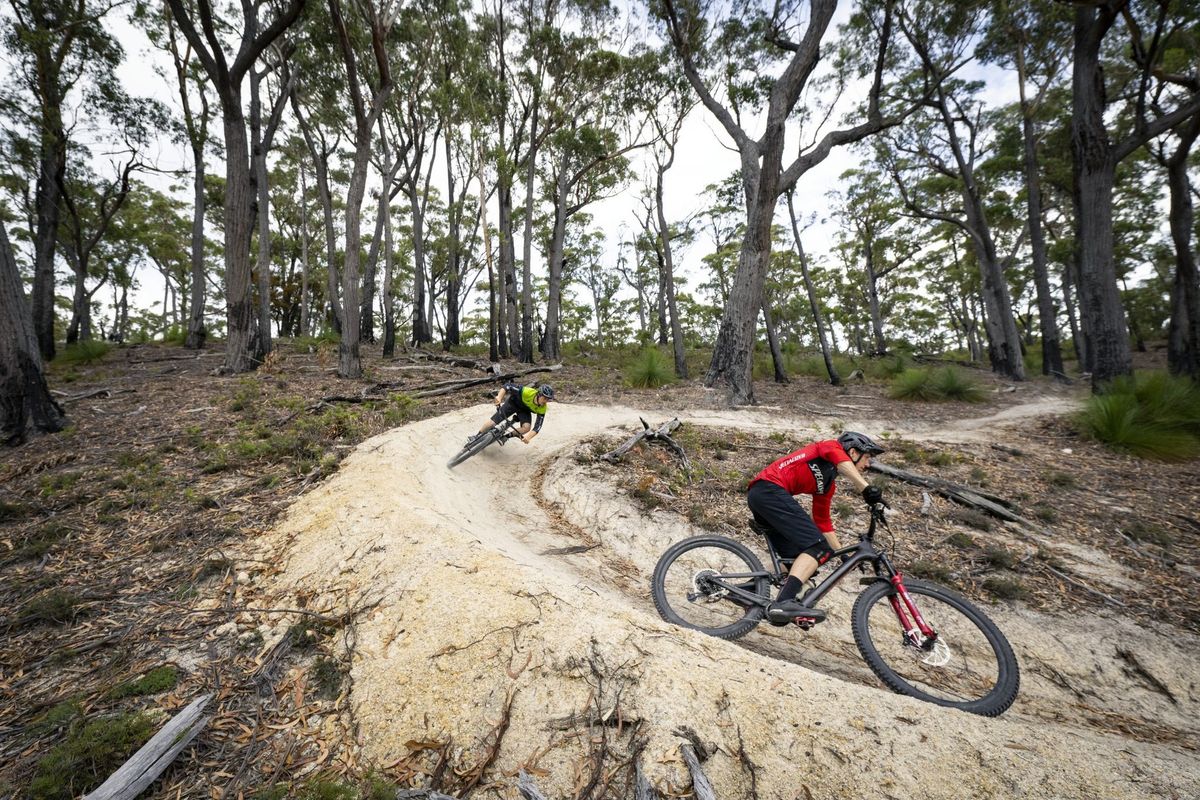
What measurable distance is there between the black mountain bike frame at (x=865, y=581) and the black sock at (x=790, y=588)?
0.11 m

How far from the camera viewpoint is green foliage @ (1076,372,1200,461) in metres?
7.61

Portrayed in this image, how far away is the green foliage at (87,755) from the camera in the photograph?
6.61ft

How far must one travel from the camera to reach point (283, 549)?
4293 millimetres

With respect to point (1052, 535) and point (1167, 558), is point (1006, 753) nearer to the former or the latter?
point (1052, 535)

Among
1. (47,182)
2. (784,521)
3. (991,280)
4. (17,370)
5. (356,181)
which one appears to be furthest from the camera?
(991,280)

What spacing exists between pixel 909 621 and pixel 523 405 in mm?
6036

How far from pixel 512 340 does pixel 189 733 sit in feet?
61.1

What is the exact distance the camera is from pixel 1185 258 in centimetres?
1125

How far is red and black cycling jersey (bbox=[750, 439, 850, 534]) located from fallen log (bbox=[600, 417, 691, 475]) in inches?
118

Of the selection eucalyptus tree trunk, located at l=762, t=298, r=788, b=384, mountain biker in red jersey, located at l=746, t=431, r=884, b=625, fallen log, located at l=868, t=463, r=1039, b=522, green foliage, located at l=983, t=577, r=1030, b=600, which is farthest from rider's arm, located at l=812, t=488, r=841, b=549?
eucalyptus tree trunk, located at l=762, t=298, r=788, b=384

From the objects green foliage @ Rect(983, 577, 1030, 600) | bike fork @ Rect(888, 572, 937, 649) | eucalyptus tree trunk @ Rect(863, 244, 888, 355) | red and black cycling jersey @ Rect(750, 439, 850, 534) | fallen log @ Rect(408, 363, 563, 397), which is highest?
eucalyptus tree trunk @ Rect(863, 244, 888, 355)

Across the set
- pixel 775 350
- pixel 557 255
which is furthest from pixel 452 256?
pixel 775 350

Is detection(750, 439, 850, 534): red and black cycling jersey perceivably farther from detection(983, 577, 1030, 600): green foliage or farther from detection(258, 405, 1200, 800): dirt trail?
detection(983, 577, 1030, 600): green foliage

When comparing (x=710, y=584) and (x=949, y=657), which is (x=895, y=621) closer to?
(x=949, y=657)
